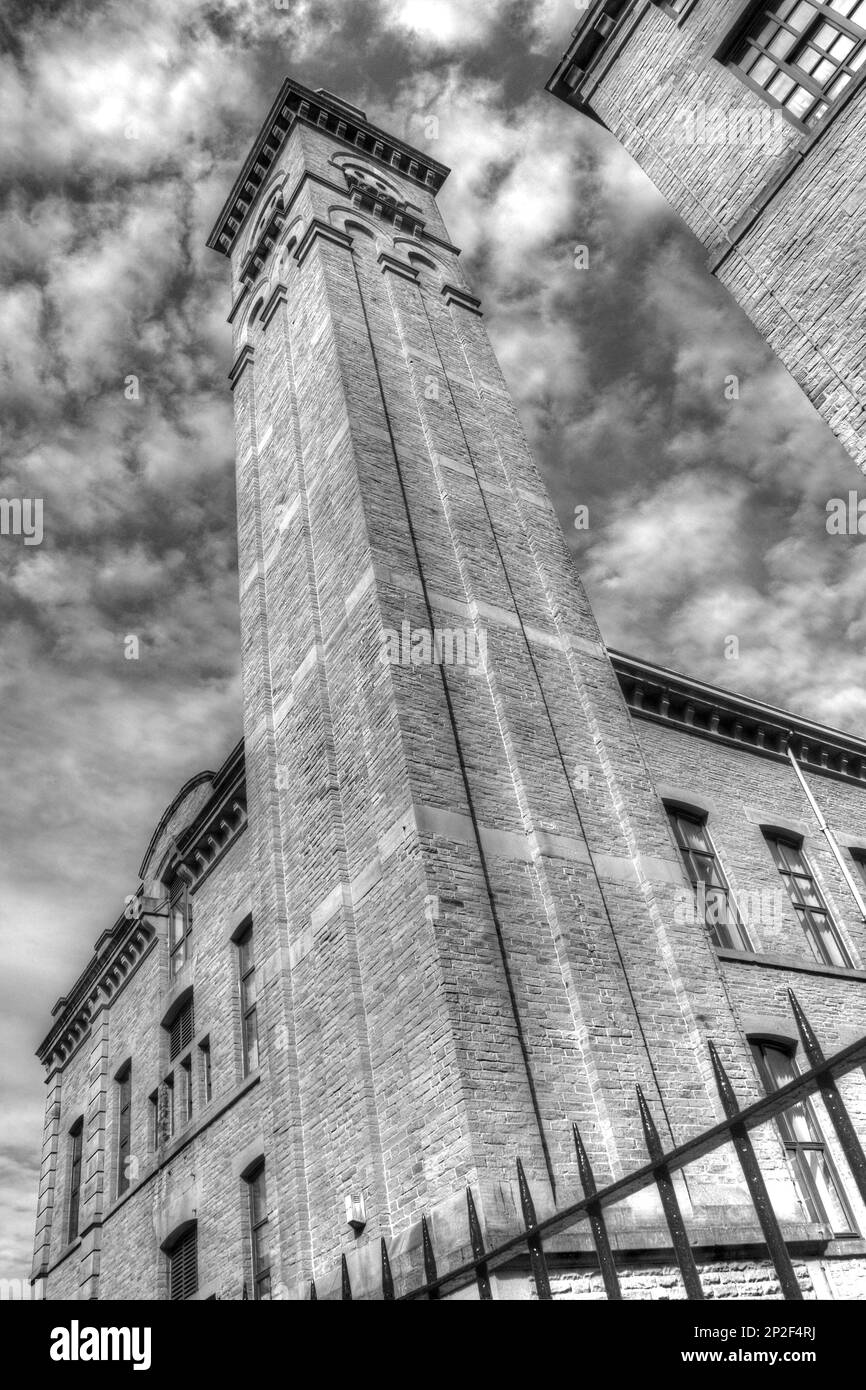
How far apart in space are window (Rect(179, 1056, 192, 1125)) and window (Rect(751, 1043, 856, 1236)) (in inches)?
361

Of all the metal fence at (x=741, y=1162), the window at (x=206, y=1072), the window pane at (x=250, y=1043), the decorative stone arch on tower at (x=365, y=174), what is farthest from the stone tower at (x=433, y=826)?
the decorative stone arch on tower at (x=365, y=174)

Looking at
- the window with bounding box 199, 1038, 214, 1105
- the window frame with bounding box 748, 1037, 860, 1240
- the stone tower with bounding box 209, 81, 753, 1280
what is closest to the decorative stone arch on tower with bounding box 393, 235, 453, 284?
the stone tower with bounding box 209, 81, 753, 1280

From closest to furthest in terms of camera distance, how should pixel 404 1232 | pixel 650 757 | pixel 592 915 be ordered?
pixel 404 1232, pixel 592 915, pixel 650 757

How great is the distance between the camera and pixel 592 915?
1014cm

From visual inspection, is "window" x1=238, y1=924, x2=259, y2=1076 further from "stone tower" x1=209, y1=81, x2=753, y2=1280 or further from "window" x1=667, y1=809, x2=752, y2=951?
"window" x1=667, y1=809, x2=752, y2=951

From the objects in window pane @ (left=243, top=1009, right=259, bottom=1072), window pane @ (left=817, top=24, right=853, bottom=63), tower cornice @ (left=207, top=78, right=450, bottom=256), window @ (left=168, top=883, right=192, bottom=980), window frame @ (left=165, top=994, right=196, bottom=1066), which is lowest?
window pane @ (left=243, top=1009, right=259, bottom=1072)

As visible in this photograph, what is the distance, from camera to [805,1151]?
1185 cm

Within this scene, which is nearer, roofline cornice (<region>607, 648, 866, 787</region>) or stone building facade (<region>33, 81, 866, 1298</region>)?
stone building facade (<region>33, 81, 866, 1298</region>)

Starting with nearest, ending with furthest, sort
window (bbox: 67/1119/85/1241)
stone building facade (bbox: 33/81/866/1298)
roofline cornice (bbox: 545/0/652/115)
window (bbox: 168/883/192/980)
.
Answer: stone building facade (bbox: 33/81/866/1298), roofline cornice (bbox: 545/0/652/115), window (bbox: 168/883/192/980), window (bbox: 67/1119/85/1241)

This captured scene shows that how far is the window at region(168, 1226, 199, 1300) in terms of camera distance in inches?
571

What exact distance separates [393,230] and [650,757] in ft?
40.3
